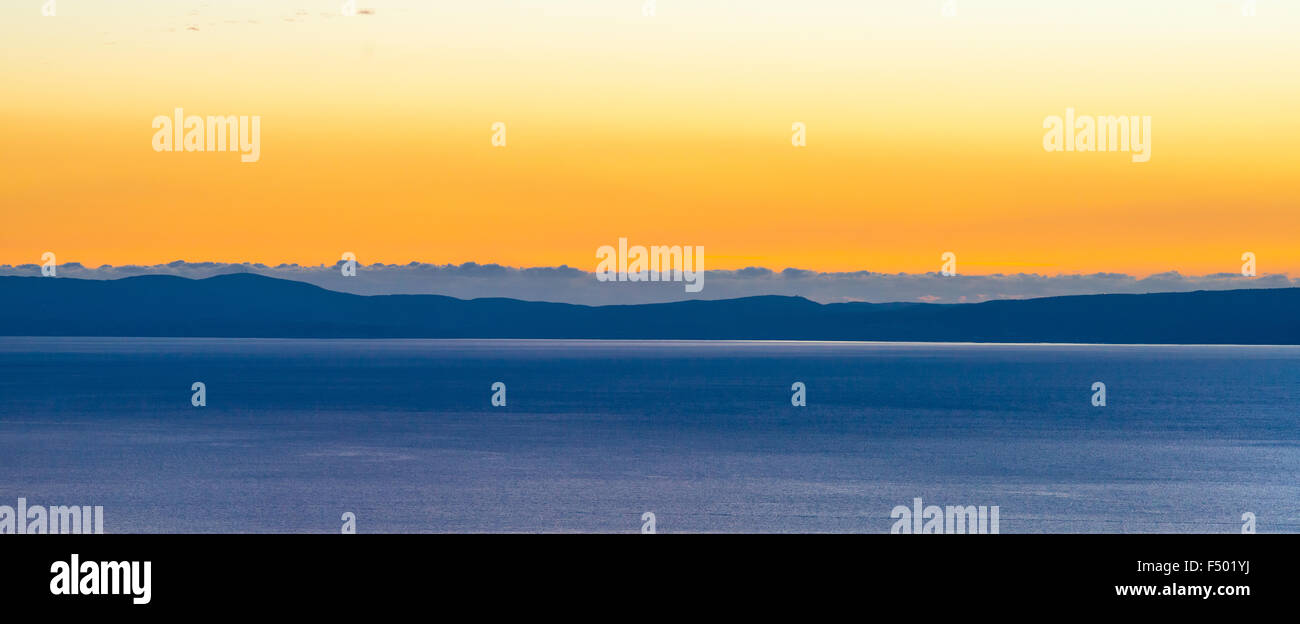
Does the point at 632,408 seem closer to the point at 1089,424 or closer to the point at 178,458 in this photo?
the point at 1089,424
